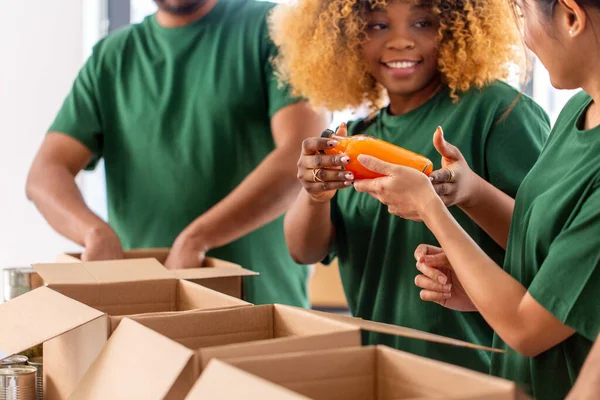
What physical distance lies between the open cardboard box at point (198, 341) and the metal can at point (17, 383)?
20cm

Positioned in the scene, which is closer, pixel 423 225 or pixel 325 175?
pixel 325 175

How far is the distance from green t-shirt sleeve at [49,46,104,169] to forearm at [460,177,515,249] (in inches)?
46.8

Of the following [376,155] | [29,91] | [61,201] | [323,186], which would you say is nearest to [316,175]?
[323,186]

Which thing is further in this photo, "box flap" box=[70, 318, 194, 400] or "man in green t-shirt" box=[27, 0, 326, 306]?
"man in green t-shirt" box=[27, 0, 326, 306]

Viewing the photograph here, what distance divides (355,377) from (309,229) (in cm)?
82

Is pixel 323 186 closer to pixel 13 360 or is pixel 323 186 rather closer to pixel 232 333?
pixel 232 333

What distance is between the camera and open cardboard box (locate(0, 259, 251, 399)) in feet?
3.45

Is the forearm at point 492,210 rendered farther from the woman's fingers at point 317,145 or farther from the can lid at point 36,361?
the can lid at point 36,361

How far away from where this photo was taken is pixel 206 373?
75 centimetres

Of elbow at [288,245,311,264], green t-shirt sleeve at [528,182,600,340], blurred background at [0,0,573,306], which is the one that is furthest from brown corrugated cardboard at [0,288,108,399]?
blurred background at [0,0,573,306]

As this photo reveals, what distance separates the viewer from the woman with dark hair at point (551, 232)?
3.14 feet

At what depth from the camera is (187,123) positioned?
2113 millimetres

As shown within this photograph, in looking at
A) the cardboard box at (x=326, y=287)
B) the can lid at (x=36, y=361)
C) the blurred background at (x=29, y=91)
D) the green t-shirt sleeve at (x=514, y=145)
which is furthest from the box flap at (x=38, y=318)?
the cardboard box at (x=326, y=287)

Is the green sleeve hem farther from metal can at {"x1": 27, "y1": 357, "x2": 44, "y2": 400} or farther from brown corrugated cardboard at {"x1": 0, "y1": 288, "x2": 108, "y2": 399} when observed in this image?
metal can at {"x1": 27, "y1": 357, "x2": 44, "y2": 400}
